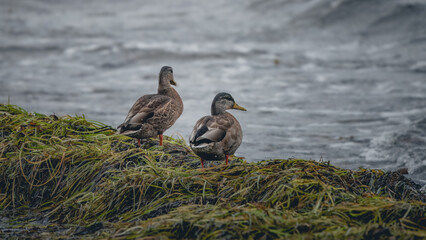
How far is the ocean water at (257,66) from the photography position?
8914 millimetres

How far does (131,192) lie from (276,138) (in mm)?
4470

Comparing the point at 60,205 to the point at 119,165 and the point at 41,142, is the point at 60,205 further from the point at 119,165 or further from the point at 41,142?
the point at 41,142

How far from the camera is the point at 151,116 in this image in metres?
6.05

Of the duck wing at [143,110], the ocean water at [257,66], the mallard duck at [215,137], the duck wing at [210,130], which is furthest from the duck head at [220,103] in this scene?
the ocean water at [257,66]

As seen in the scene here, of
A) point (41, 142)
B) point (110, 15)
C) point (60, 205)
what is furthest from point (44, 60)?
point (60, 205)

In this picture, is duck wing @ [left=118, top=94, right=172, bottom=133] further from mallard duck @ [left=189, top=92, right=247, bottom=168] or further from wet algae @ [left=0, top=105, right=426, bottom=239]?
mallard duck @ [left=189, top=92, right=247, bottom=168]

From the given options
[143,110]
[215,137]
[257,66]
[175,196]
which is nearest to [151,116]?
[143,110]

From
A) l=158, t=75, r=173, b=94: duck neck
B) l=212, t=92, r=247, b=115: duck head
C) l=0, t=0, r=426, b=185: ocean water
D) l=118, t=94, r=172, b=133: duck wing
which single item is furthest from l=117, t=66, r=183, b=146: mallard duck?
l=0, t=0, r=426, b=185: ocean water

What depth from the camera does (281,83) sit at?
13289 mm

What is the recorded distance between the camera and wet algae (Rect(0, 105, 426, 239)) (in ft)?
12.1

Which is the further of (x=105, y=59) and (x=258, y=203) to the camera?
(x=105, y=59)

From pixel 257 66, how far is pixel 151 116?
30.7 feet

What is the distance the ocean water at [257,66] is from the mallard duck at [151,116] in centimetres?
136

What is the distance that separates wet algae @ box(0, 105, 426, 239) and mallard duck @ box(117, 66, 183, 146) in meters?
0.22
